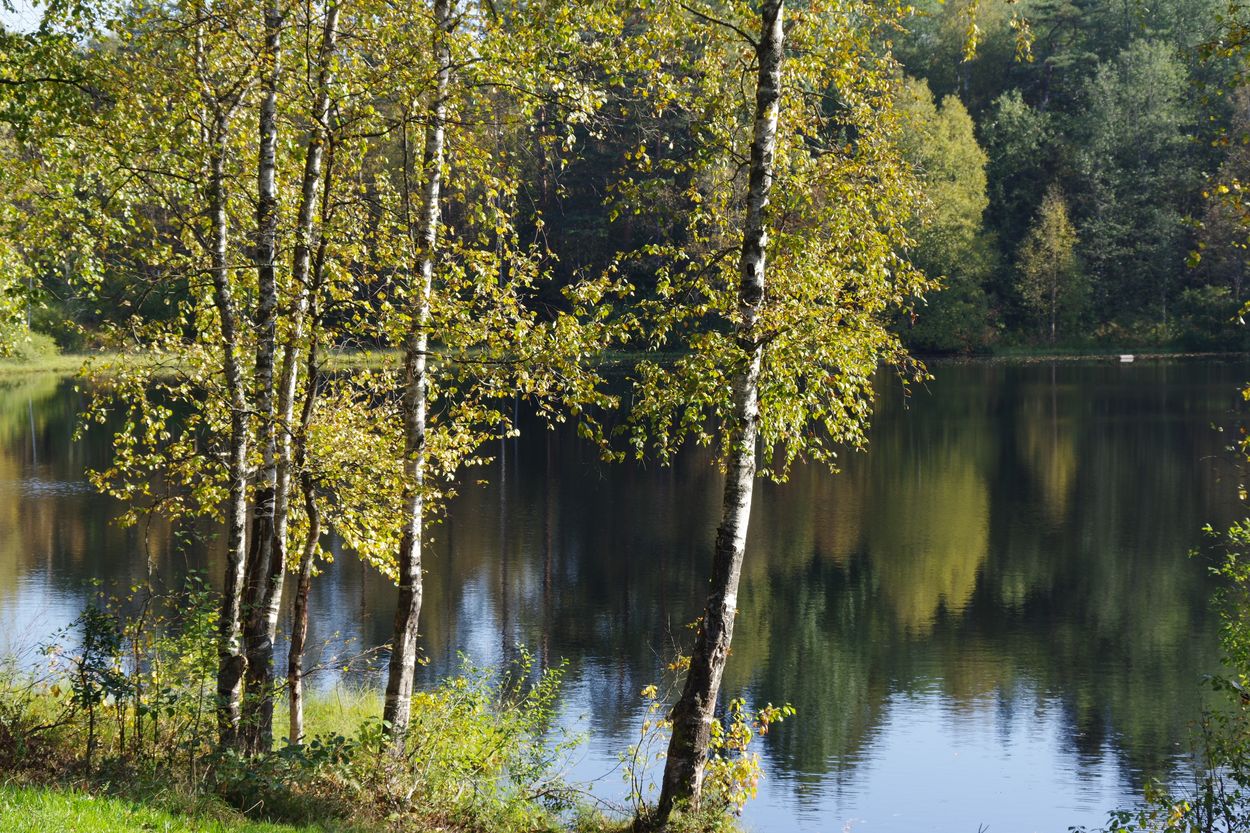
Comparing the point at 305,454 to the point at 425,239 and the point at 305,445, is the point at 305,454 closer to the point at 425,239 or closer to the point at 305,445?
the point at 305,445

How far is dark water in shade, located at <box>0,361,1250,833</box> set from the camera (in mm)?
16766

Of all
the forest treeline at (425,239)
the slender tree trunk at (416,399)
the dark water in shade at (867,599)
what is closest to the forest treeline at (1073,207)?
the dark water in shade at (867,599)

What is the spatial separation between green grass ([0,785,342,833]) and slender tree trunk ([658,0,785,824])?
3644 mm

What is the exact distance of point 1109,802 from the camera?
15461mm

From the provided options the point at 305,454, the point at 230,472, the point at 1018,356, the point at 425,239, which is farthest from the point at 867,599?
the point at 1018,356

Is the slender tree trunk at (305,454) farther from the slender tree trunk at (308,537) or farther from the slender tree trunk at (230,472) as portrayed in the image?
the slender tree trunk at (230,472)

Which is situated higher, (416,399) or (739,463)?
(416,399)

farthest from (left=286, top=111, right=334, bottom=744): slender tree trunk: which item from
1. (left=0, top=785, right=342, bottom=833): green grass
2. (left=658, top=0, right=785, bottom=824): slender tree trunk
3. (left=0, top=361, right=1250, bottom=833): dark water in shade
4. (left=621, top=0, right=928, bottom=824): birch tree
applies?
(left=658, top=0, right=785, bottom=824): slender tree trunk

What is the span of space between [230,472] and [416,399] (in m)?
1.84

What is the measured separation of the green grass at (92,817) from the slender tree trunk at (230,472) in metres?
2.21

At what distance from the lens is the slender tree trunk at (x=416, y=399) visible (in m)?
10.8

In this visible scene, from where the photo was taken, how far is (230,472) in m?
11.0

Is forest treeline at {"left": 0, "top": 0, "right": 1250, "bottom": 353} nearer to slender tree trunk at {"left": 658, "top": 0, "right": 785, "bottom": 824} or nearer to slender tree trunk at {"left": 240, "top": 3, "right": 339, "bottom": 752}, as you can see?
slender tree trunk at {"left": 240, "top": 3, "right": 339, "bottom": 752}

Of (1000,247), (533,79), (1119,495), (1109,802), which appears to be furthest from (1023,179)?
(533,79)
